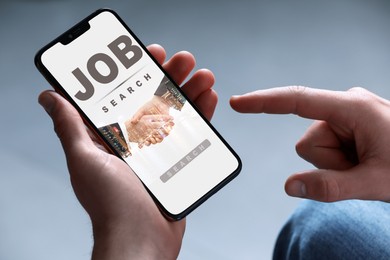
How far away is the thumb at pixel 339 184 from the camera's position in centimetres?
72

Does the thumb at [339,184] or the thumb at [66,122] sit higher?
the thumb at [66,122]

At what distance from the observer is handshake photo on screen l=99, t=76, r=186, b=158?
0.81 m

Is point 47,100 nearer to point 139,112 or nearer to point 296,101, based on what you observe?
point 139,112

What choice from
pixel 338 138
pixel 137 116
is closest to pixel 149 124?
pixel 137 116

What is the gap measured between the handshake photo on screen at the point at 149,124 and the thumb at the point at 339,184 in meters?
0.20

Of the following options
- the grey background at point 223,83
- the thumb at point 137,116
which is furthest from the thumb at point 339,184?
the grey background at point 223,83

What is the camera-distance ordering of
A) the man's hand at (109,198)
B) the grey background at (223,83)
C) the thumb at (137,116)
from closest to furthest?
1. the man's hand at (109,198)
2. the thumb at (137,116)
3. the grey background at (223,83)

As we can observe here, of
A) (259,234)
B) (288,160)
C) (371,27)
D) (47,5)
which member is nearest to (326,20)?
(371,27)

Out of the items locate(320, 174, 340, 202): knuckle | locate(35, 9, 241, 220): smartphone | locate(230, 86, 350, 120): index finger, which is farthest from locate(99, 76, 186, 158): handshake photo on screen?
locate(320, 174, 340, 202): knuckle

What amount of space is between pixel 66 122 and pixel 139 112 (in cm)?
13

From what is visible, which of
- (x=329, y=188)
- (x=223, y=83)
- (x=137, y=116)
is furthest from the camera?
(x=223, y=83)

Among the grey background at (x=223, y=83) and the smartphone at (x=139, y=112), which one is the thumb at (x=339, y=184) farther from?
the grey background at (x=223, y=83)

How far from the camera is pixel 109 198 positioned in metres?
0.72

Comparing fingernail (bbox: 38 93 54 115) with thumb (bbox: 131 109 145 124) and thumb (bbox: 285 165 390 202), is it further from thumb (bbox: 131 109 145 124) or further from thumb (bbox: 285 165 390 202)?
thumb (bbox: 285 165 390 202)
